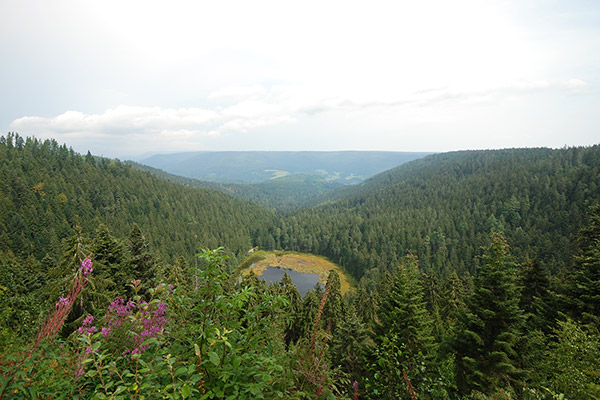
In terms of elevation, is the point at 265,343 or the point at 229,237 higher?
the point at 265,343

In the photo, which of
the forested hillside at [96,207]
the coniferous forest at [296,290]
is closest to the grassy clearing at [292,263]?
the coniferous forest at [296,290]

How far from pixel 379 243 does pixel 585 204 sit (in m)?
70.4

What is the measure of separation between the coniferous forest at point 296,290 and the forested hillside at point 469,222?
2.72 ft

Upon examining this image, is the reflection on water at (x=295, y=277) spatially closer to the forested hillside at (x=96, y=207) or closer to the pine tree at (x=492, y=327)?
the forested hillside at (x=96, y=207)

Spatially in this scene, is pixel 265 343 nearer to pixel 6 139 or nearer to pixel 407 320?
pixel 407 320

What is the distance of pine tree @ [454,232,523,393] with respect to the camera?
1252cm

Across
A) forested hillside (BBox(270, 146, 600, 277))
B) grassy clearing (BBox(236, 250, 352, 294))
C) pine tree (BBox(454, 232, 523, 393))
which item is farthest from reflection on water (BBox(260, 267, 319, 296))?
pine tree (BBox(454, 232, 523, 393))

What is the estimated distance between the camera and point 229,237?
11850 cm

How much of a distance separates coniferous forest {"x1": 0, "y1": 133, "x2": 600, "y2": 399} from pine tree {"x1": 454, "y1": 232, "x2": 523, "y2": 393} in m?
0.09

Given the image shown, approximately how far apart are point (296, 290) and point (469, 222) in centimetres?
10063

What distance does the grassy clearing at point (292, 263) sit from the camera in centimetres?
9606

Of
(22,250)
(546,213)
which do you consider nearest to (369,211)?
(546,213)

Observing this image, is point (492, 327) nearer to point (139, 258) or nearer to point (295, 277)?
point (139, 258)

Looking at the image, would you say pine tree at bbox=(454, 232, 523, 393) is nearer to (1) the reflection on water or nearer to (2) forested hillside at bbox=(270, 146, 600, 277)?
(1) the reflection on water
